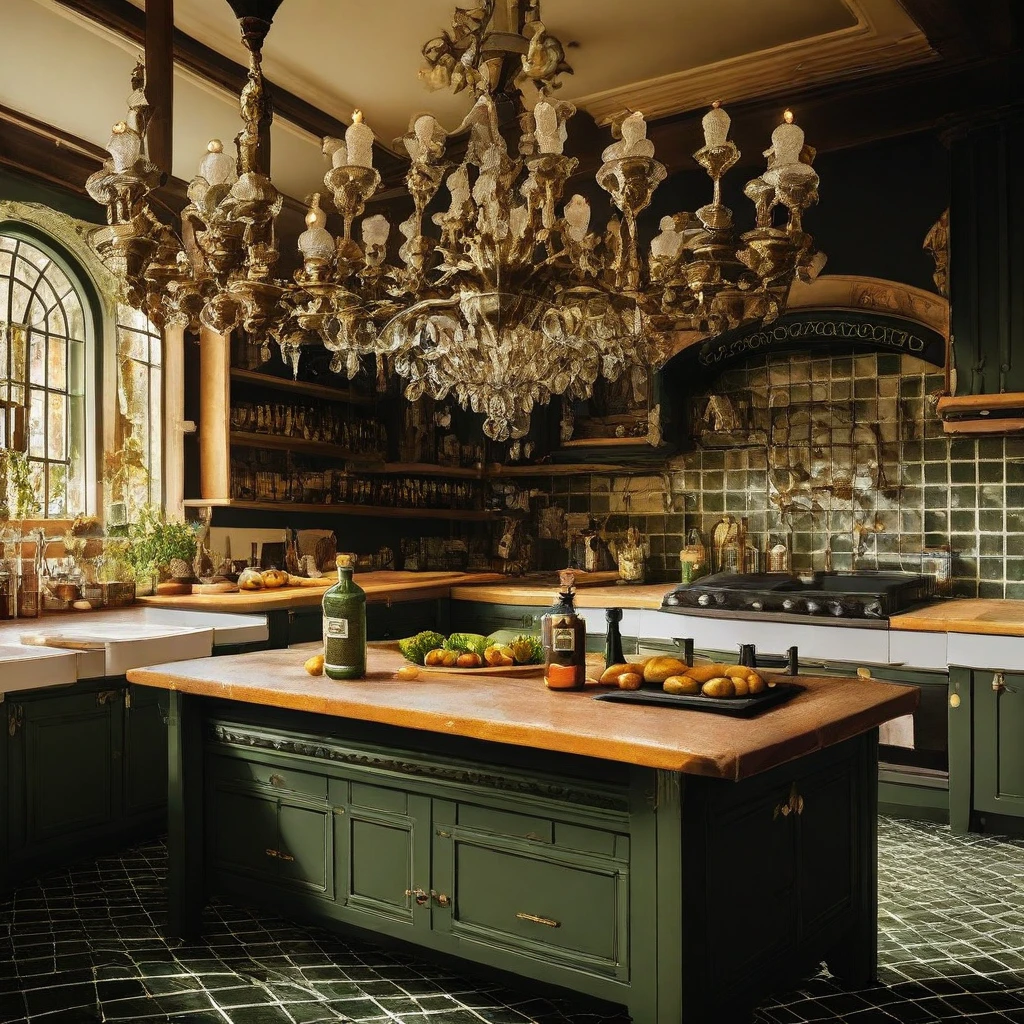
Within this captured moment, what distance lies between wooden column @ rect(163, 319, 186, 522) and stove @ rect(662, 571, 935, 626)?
290cm

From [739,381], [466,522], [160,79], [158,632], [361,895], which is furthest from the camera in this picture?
[466,522]

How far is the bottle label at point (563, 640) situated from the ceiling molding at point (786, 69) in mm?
3065

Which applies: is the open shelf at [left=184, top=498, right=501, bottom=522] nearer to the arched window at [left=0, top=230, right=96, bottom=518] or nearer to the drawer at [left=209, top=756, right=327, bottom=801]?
the arched window at [left=0, top=230, right=96, bottom=518]

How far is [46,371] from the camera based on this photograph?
5371 millimetres

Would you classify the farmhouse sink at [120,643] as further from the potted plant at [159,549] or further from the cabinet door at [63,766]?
the potted plant at [159,549]

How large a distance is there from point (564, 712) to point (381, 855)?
2.57ft

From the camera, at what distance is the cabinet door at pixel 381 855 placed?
2.79 metres

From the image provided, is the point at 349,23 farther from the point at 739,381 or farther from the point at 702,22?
the point at 739,381

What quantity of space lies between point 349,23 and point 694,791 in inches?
148

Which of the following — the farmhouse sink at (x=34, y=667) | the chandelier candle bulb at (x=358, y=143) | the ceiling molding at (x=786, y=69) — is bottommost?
the farmhouse sink at (x=34, y=667)

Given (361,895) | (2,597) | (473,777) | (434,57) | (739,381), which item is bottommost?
(361,895)

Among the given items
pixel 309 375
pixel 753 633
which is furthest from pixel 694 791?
pixel 309 375

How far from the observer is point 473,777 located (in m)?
2.67

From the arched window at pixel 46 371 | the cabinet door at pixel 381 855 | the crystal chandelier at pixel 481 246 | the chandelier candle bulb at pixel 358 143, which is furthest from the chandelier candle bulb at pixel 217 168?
the arched window at pixel 46 371
